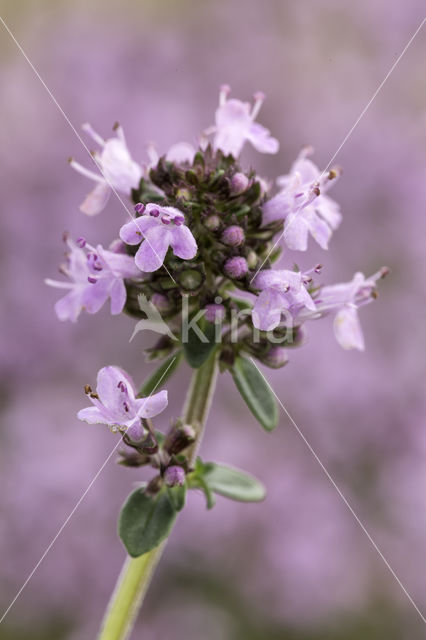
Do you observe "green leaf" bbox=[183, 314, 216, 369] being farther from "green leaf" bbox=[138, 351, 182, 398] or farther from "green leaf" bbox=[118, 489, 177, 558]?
"green leaf" bbox=[118, 489, 177, 558]

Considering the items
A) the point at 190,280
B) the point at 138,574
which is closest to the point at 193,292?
the point at 190,280

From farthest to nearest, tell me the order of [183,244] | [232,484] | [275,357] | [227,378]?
1. [227,378]
2. [232,484]
3. [275,357]
4. [183,244]

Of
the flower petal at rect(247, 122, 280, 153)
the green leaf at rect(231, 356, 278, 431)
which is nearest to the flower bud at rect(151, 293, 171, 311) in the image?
the green leaf at rect(231, 356, 278, 431)

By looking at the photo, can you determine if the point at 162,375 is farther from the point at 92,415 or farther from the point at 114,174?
the point at 114,174

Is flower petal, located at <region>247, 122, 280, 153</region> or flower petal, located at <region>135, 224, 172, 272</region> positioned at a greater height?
flower petal, located at <region>247, 122, 280, 153</region>

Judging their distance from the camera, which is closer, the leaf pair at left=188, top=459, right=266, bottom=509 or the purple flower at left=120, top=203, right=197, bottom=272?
the purple flower at left=120, top=203, right=197, bottom=272

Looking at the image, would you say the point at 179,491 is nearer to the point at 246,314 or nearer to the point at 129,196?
the point at 246,314
